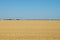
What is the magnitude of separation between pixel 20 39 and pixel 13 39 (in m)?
0.41

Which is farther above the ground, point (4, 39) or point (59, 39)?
point (4, 39)

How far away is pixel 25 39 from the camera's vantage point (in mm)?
6086

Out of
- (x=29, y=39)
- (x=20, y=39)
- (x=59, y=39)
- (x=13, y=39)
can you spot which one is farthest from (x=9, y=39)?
(x=59, y=39)

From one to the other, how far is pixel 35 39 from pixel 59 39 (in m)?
1.40

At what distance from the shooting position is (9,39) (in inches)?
235

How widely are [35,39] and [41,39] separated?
35cm

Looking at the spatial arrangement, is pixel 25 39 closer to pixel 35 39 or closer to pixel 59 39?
pixel 35 39

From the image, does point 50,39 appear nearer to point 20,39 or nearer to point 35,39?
point 35,39

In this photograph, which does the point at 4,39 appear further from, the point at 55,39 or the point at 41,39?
the point at 55,39

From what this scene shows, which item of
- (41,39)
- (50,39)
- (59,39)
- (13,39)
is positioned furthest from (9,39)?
(59,39)

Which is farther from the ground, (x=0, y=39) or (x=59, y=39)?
(x=0, y=39)

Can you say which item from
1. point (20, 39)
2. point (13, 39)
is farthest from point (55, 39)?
point (13, 39)

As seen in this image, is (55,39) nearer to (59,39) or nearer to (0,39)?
(59,39)

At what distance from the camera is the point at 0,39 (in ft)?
19.4
